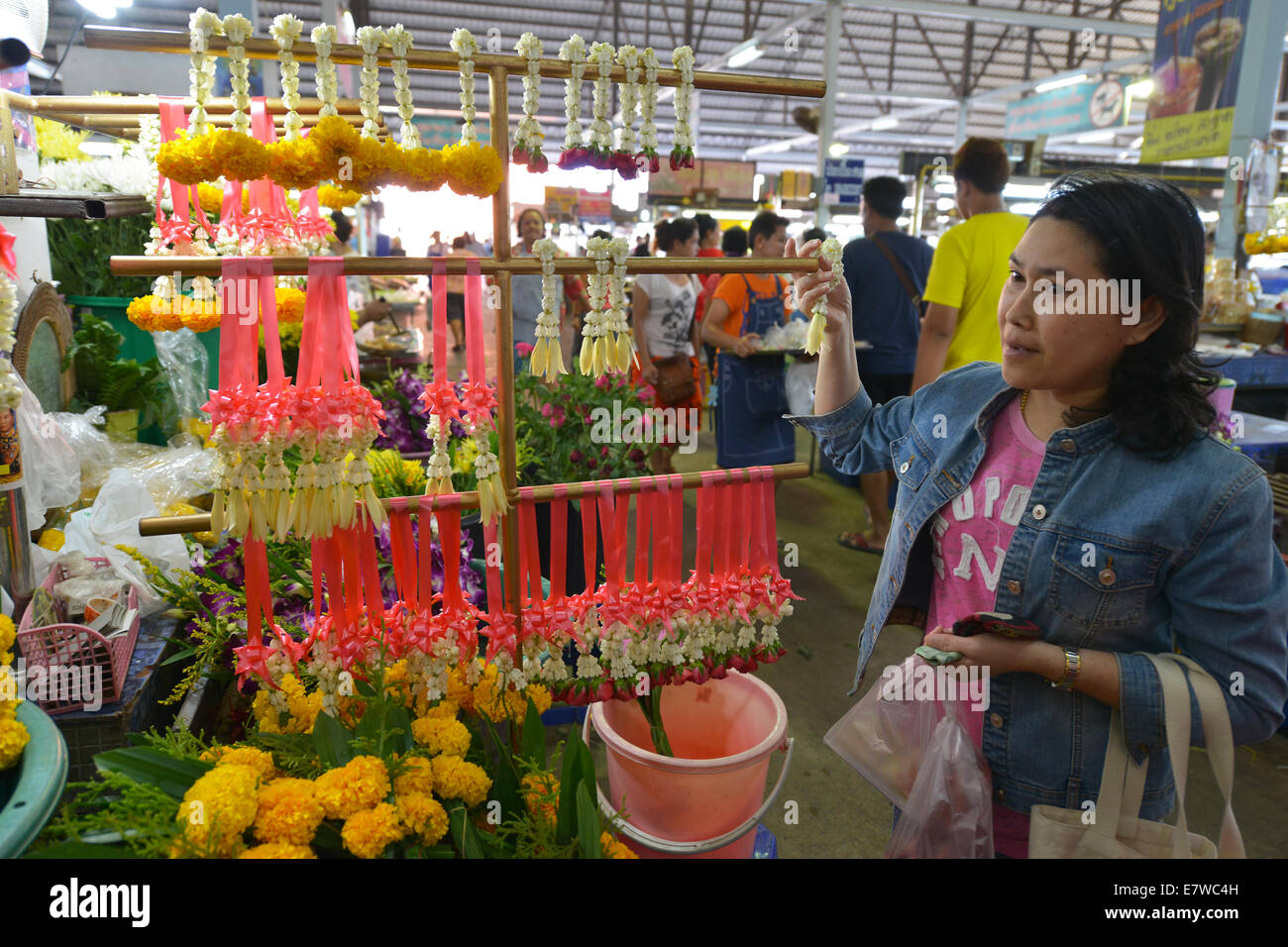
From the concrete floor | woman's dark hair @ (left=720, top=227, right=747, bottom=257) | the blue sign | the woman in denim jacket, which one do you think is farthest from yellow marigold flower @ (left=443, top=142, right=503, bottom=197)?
the blue sign

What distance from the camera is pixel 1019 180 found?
30.3 feet

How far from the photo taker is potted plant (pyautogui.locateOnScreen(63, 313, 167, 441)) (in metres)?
2.69

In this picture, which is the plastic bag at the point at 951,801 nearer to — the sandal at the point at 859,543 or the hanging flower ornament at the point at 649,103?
the hanging flower ornament at the point at 649,103

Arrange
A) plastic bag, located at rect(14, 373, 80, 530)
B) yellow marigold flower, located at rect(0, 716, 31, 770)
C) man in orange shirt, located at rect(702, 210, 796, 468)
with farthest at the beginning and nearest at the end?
man in orange shirt, located at rect(702, 210, 796, 468) < plastic bag, located at rect(14, 373, 80, 530) < yellow marigold flower, located at rect(0, 716, 31, 770)

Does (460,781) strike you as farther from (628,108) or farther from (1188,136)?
(1188,136)

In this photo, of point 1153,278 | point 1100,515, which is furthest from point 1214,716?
point 1153,278

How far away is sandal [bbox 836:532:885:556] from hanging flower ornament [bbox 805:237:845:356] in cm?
325

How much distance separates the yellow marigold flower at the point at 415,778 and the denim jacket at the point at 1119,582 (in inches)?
34.7

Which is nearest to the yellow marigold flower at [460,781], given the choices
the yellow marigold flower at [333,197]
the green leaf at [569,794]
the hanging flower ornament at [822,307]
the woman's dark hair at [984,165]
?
the green leaf at [569,794]

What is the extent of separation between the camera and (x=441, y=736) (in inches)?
52.2

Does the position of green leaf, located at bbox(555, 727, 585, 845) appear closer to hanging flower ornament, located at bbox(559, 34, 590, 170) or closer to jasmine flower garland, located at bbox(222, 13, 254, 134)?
hanging flower ornament, located at bbox(559, 34, 590, 170)

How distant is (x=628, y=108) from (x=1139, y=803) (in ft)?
4.43

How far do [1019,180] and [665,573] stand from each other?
9467mm
